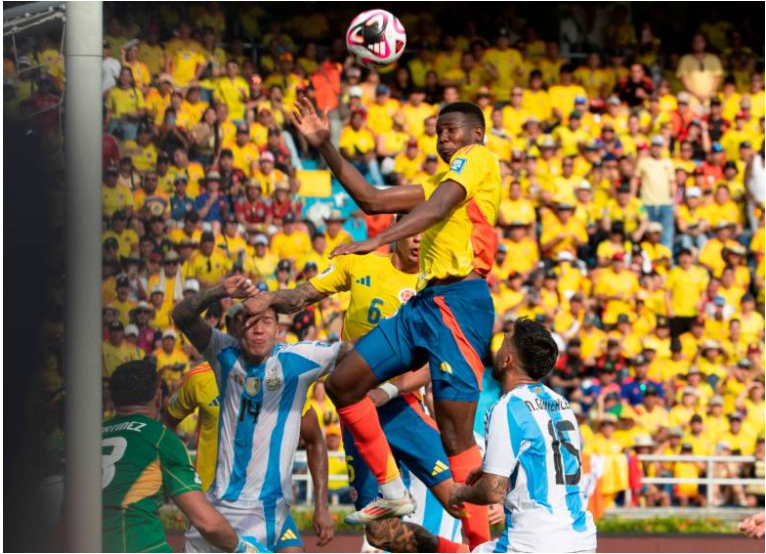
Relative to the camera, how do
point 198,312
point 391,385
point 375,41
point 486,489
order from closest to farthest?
point 486,489 < point 198,312 < point 375,41 < point 391,385

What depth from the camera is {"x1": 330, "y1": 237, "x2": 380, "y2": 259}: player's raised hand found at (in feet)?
18.6

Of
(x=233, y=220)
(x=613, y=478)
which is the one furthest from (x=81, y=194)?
(x=613, y=478)

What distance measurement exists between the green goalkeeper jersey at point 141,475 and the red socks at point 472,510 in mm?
1324

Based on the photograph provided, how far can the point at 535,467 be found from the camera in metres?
5.38

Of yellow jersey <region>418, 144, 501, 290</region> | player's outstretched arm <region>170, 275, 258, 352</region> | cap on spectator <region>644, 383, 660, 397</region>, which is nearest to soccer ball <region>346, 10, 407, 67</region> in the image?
yellow jersey <region>418, 144, 501, 290</region>

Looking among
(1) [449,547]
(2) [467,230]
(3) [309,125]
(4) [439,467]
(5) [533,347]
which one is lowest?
(1) [449,547]

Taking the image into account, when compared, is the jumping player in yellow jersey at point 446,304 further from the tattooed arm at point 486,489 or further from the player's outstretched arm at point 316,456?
the tattooed arm at point 486,489

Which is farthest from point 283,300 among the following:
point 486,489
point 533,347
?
point 486,489

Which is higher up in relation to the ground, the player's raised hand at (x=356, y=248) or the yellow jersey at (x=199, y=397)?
the player's raised hand at (x=356, y=248)

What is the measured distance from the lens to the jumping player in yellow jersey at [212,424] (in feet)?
22.4

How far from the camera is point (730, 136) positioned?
15.1 metres

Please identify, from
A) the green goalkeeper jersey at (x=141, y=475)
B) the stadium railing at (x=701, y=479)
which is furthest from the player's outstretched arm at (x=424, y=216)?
the stadium railing at (x=701, y=479)

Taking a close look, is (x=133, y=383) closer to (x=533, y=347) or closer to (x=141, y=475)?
(x=141, y=475)

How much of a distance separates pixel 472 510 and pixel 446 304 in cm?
110
